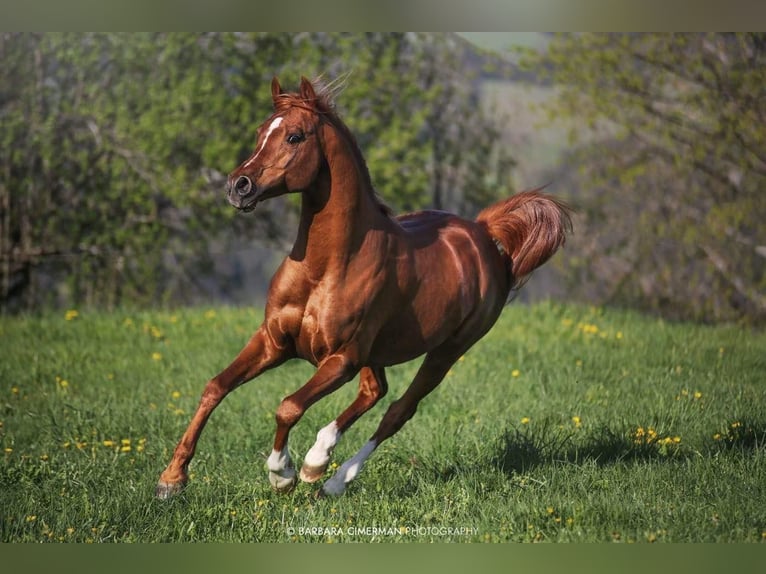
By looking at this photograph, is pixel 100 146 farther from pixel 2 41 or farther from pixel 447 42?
pixel 447 42

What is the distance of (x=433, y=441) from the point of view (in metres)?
6.02

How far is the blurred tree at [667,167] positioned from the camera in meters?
9.88

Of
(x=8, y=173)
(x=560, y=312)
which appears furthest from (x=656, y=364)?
(x=8, y=173)

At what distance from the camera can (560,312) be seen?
382 inches

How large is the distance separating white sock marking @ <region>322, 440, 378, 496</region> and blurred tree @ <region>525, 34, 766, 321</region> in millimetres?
6083

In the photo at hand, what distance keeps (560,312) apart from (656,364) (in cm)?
179

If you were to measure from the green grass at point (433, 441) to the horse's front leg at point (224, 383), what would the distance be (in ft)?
0.37

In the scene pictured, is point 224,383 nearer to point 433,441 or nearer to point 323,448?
point 323,448

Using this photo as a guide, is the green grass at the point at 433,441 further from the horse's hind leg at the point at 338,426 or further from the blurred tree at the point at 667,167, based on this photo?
the blurred tree at the point at 667,167

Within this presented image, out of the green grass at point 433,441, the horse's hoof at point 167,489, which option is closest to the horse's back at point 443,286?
the green grass at point 433,441

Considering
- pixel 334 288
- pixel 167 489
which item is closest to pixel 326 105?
pixel 334 288

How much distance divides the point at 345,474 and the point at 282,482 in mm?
350

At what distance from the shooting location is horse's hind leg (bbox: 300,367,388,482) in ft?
16.1

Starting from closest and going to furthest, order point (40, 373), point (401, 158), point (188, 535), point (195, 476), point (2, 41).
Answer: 1. point (188, 535)
2. point (195, 476)
3. point (40, 373)
4. point (2, 41)
5. point (401, 158)
